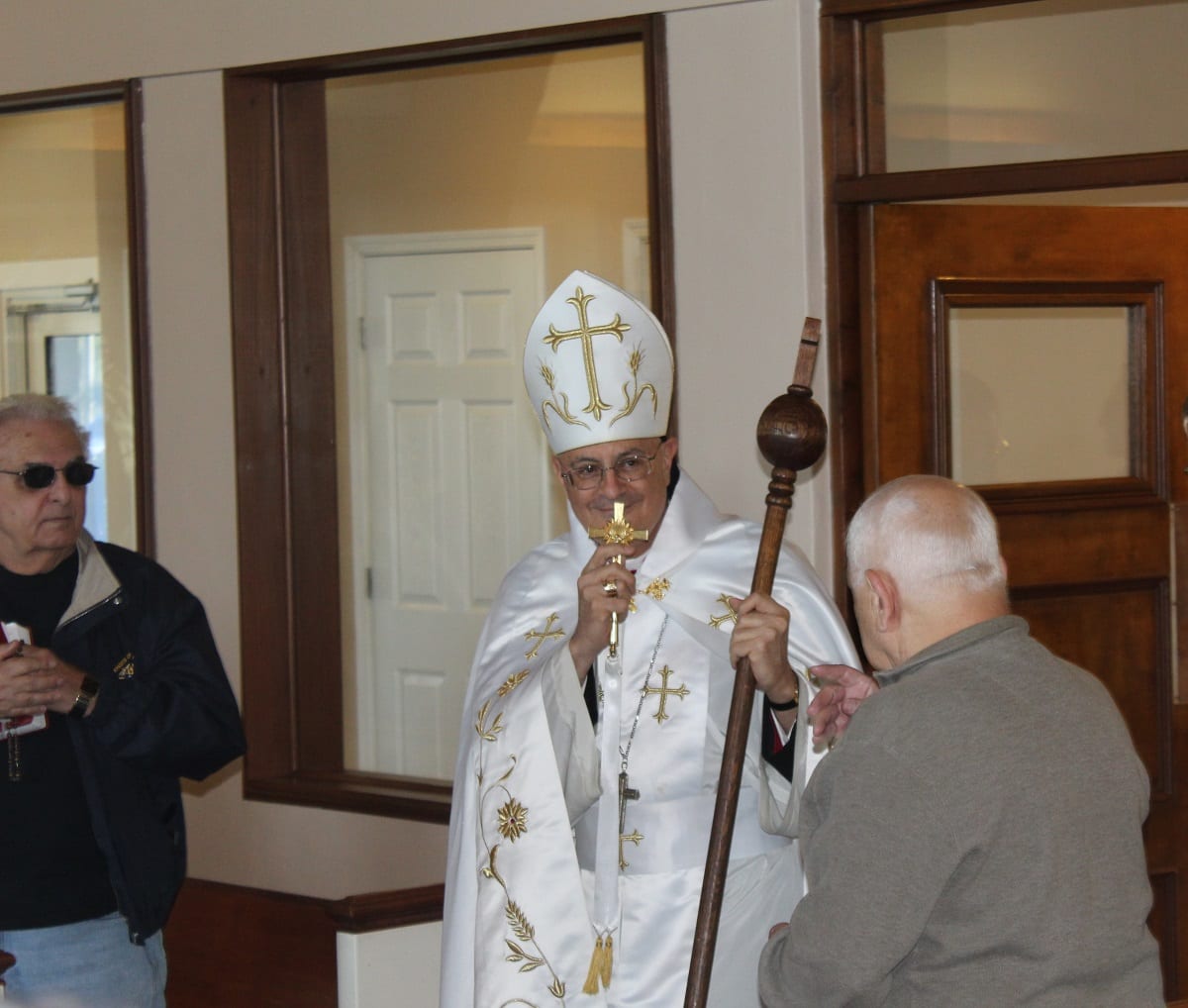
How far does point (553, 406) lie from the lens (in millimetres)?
3057

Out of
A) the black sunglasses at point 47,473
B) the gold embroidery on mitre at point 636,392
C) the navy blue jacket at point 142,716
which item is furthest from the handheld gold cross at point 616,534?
the black sunglasses at point 47,473

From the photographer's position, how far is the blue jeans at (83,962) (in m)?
2.99

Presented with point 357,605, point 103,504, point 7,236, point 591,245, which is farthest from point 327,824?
point 7,236

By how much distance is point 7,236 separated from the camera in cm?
534

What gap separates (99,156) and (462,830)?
9.60ft

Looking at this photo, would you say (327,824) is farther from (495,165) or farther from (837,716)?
(837,716)

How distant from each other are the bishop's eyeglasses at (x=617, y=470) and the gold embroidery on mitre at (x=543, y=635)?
297mm

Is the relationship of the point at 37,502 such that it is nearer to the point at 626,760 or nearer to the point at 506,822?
the point at 506,822

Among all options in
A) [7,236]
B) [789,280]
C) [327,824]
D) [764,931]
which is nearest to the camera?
[764,931]

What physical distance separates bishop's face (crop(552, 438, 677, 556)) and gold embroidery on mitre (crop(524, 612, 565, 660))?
0.23 m

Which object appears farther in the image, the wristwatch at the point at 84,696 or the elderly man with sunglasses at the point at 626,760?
the wristwatch at the point at 84,696

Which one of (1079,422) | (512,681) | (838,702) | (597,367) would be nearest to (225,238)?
(597,367)

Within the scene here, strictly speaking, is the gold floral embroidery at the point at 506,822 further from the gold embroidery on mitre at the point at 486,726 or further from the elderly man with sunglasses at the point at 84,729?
the elderly man with sunglasses at the point at 84,729

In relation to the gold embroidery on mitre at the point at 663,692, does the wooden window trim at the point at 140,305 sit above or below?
above
